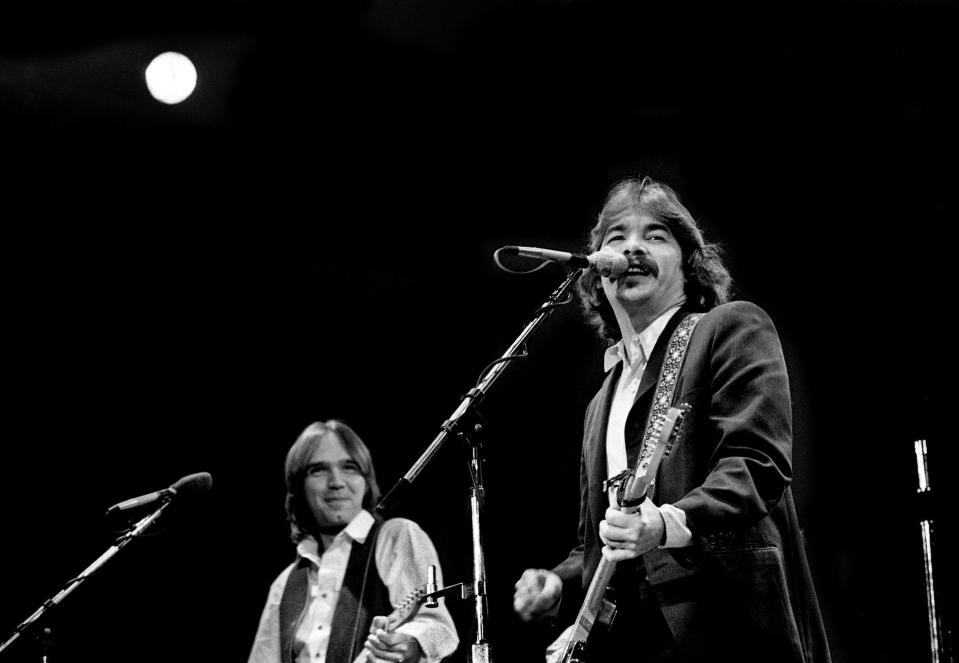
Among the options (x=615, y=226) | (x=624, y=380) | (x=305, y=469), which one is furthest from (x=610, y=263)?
(x=305, y=469)

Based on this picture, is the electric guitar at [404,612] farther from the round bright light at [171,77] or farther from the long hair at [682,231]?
the round bright light at [171,77]

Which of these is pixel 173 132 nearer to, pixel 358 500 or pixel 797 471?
pixel 358 500

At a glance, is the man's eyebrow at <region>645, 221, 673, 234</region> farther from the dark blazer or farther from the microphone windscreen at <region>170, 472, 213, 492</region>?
the microphone windscreen at <region>170, 472, 213, 492</region>

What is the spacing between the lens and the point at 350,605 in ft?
14.7

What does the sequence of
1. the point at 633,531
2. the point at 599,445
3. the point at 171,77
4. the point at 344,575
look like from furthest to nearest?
the point at 171,77 → the point at 344,575 → the point at 599,445 → the point at 633,531

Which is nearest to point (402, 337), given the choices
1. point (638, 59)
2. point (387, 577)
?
point (387, 577)

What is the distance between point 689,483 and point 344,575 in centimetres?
258

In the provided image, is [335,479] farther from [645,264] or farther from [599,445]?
[645,264]

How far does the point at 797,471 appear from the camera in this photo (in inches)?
149

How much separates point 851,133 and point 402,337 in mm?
2608

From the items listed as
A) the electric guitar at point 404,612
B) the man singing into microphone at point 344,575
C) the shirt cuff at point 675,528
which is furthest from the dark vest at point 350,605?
the shirt cuff at point 675,528

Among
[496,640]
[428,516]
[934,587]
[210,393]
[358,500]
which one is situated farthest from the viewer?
[210,393]

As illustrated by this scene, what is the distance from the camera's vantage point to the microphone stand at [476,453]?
278 cm

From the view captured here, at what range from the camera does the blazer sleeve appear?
6.97ft
